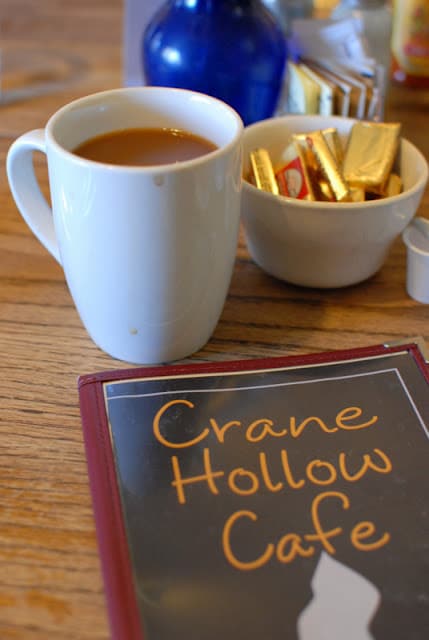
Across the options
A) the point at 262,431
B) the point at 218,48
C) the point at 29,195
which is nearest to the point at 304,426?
the point at 262,431

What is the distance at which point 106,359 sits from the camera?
590 millimetres

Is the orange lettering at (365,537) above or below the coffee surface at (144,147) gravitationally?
below

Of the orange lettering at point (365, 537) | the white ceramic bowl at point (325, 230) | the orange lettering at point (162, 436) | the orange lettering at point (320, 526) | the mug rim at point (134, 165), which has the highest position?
the mug rim at point (134, 165)

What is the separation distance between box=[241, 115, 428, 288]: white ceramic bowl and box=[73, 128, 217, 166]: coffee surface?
2.9 inches

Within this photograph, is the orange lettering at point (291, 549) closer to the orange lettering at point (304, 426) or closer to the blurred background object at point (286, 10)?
the orange lettering at point (304, 426)

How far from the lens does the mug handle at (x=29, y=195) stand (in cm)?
58

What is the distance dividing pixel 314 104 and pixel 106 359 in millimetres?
427

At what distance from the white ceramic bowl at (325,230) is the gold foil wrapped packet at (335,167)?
0.9 inches

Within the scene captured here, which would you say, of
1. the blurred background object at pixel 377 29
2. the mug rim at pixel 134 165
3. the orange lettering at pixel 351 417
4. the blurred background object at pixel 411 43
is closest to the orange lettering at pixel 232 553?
the orange lettering at pixel 351 417

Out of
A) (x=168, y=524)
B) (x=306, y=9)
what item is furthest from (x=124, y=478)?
(x=306, y=9)

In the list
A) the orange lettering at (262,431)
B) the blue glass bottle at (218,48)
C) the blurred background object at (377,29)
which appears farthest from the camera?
the blurred background object at (377,29)

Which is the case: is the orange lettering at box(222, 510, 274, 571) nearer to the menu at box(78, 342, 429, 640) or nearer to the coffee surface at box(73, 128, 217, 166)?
the menu at box(78, 342, 429, 640)

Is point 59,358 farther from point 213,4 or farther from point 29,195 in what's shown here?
point 213,4

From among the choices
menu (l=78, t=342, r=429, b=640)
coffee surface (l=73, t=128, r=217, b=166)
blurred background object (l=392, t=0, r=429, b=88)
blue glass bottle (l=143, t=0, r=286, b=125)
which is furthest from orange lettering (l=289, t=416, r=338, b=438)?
blurred background object (l=392, t=0, r=429, b=88)
